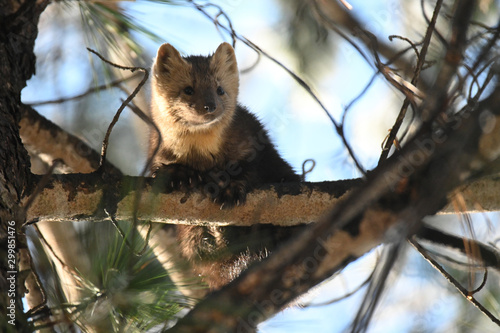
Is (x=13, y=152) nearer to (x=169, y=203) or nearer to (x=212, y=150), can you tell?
(x=169, y=203)

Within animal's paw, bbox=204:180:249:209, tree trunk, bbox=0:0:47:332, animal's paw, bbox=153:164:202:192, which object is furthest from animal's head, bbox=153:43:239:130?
tree trunk, bbox=0:0:47:332

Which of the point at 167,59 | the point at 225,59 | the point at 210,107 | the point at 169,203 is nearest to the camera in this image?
the point at 169,203

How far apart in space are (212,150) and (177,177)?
49 centimetres

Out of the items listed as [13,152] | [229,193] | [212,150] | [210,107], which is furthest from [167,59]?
[13,152]

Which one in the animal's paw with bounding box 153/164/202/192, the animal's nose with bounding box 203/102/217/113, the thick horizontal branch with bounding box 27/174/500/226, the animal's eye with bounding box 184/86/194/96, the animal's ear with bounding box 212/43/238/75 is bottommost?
the thick horizontal branch with bounding box 27/174/500/226

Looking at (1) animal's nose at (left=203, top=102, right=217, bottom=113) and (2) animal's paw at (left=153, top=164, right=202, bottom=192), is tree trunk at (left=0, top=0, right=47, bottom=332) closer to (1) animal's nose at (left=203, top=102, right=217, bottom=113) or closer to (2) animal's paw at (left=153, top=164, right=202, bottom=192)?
(2) animal's paw at (left=153, top=164, right=202, bottom=192)

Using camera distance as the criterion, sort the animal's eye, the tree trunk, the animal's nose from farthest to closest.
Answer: the animal's eye < the animal's nose < the tree trunk

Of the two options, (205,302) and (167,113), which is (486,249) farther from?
(167,113)

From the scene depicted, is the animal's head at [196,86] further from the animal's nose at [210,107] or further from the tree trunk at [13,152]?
the tree trunk at [13,152]

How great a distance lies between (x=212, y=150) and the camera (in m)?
3.55

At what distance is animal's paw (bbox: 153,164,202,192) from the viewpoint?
290 cm

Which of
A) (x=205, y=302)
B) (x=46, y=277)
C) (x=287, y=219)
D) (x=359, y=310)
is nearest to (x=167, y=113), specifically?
(x=287, y=219)

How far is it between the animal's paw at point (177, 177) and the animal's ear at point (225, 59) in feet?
3.39

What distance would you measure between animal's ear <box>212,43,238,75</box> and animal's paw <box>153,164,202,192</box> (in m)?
1.03
